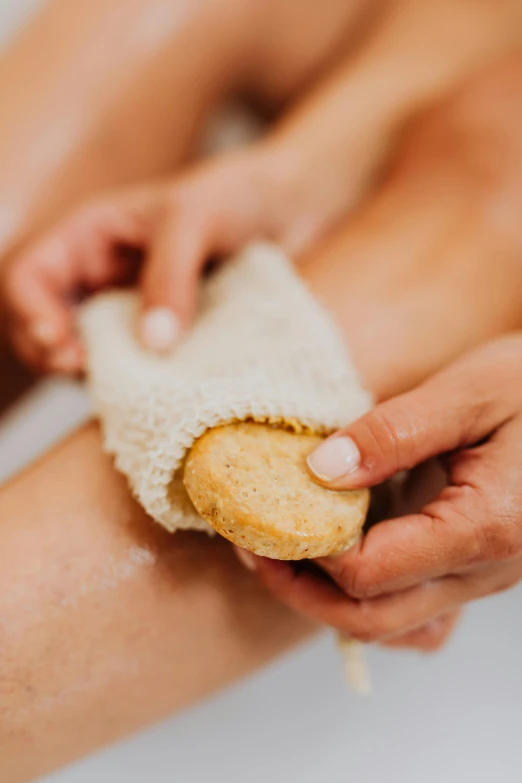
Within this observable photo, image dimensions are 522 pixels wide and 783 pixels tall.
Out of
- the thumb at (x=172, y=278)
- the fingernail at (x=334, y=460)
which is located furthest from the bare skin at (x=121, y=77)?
the fingernail at (x=334, y=460)

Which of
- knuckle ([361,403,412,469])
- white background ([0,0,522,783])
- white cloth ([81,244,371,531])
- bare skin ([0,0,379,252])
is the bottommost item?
white background ([0,0,522,783])

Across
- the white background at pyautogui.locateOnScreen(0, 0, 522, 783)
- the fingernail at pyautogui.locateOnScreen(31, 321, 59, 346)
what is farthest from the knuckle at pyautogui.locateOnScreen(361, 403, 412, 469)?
the white background at pyautogui.locateOnScreen(0, 0, 522, 783)

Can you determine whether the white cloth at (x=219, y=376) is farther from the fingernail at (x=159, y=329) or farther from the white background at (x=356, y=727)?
the white background at (x=356, y=727)

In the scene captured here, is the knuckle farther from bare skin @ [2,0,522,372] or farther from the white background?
the white background

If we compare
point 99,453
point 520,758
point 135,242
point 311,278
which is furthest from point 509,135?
point 520,758

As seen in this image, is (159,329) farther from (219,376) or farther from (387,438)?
(387,438)
